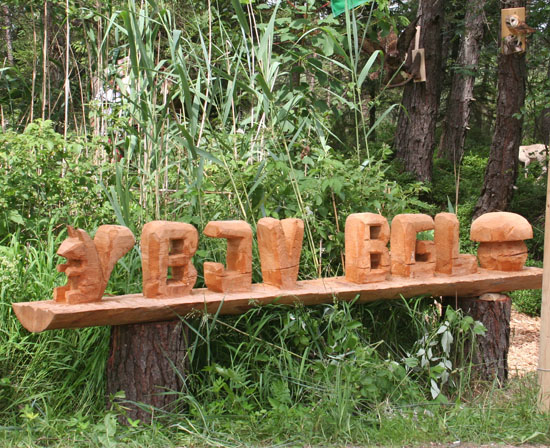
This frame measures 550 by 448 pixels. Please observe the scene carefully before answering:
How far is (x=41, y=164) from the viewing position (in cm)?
Answer: 382

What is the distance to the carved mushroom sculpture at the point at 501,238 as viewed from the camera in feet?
13.0

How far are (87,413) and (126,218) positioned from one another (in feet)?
3.10

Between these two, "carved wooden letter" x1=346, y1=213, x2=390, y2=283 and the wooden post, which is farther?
"carved wooden letter" x1=346, y1=213, x2=390, y2=283

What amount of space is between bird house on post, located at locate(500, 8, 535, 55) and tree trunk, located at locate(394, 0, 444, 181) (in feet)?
5.40

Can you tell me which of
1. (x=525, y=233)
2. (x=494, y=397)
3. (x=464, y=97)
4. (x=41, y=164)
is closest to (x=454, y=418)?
(x=494, y=397)

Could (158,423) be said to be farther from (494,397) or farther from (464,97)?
(464,97)

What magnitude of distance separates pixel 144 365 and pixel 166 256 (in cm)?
50

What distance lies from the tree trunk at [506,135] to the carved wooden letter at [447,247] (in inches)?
156

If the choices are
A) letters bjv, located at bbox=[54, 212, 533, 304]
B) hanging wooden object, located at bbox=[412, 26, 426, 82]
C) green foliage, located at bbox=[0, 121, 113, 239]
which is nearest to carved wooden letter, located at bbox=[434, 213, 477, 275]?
letters bjv, located at bbox=[54, 212, 533, 304]

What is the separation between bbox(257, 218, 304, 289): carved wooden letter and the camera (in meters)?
3.36

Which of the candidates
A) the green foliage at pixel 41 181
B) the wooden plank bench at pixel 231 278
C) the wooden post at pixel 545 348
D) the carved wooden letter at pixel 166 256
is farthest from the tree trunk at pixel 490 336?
the green foliage at pixel 41 181

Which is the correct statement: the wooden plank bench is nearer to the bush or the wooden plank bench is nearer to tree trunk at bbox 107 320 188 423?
tree trunk at bbox 107 320 188 423

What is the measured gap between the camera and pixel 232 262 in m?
3.36

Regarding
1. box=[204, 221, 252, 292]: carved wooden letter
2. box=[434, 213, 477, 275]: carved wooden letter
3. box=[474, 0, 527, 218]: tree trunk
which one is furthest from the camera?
box=[474, 0, 527, 218]: tree trunk
